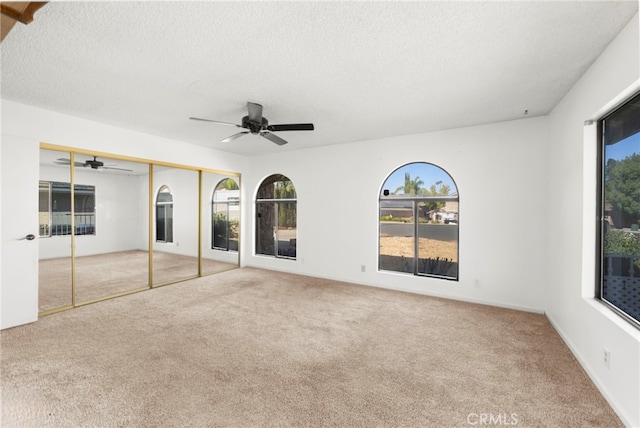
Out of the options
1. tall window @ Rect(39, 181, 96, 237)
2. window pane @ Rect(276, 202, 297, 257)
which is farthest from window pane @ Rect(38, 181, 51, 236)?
window pane @ Rect(276, 202, 297, 257)

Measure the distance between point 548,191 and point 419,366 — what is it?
3.09m

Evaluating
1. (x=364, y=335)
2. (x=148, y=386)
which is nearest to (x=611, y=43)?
(x=364, y=335)

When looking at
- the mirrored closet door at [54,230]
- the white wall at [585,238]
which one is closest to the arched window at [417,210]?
the white wall at [585,238]

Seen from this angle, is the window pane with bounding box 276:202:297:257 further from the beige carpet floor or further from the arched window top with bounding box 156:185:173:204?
the beige carpet floor

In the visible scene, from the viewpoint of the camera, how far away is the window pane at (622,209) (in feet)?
6.73

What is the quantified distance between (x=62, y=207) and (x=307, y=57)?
4.14m

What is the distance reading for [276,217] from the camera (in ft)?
21.1

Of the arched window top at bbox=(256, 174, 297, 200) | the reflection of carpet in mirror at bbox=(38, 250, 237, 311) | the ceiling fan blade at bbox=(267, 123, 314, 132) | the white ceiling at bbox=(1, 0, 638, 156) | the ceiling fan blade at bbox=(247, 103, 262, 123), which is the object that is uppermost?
the white ceiling at bbox=(1, 0, 638, 156)

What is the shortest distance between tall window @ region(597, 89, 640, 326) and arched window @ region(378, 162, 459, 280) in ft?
6.65

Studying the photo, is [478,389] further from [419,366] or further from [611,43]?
[611,43]

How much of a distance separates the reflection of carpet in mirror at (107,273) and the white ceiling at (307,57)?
2.34 meters

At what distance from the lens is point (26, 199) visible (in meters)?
3.40

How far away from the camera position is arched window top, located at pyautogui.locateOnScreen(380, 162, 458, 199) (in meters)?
4.59

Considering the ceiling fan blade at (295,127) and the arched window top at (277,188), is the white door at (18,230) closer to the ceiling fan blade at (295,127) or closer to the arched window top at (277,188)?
the ceiling fan blade at (295,127)
